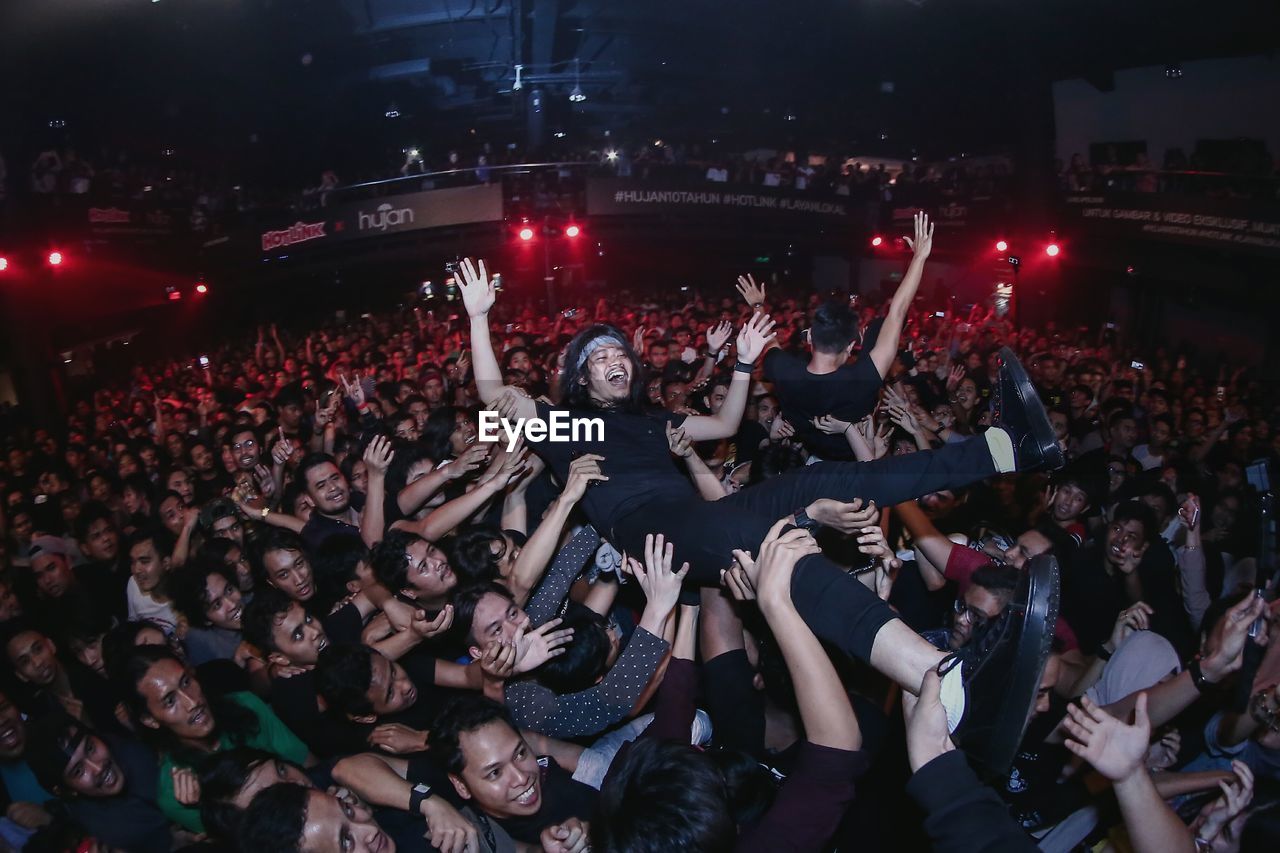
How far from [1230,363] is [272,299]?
14443 millimetres

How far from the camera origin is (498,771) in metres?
1.67

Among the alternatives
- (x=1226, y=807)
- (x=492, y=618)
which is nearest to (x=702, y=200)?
(x=492, y=618)

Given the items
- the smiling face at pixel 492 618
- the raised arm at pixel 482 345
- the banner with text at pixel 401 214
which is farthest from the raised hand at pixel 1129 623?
the banner with text at pixel 401 214

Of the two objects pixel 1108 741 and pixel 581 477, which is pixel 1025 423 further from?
pixel 581 477

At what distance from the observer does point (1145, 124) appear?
12.0 m

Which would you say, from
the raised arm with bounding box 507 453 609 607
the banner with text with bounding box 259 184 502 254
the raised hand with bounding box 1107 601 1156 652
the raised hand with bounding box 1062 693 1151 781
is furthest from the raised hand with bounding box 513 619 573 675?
the banner with text with bounding box 259 184 502 254

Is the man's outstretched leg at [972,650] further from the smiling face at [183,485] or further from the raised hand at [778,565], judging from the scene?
the smiling face at [183,485]

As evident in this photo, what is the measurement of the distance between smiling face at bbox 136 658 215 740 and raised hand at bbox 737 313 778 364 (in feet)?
6.64

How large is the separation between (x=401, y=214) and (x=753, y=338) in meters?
11.1

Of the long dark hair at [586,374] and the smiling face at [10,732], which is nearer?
the smiling face at [10,732]

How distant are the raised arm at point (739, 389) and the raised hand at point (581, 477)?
535 mm

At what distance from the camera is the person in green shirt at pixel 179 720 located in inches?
84.6

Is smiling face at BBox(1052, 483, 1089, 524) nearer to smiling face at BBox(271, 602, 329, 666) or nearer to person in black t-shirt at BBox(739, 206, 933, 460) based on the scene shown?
person in black t-shirt at BBox(739, 206, 933, 460)

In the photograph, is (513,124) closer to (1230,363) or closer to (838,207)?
(838,207)
